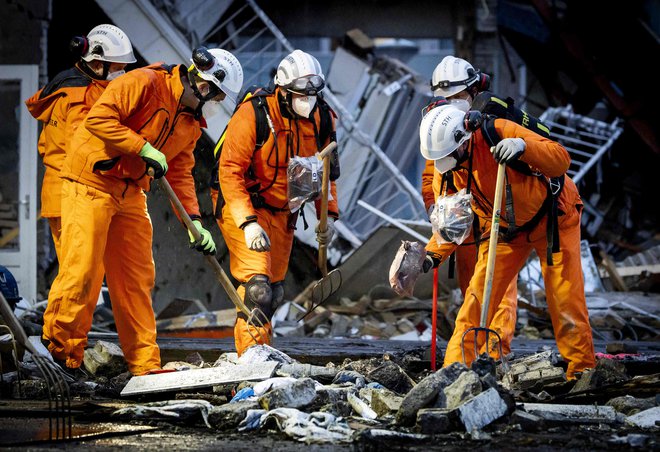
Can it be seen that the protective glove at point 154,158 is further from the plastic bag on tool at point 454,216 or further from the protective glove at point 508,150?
the protective glove at point 508,150

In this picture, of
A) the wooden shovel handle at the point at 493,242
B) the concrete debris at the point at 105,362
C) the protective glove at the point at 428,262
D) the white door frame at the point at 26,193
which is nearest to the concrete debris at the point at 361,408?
the wooden shovel handle at the point at 493,242

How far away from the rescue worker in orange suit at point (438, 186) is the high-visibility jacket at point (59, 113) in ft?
7.54

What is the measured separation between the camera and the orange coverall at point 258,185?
7398mm

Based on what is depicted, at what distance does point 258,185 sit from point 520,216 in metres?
1.67

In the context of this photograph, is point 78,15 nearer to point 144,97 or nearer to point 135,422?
point 144,97

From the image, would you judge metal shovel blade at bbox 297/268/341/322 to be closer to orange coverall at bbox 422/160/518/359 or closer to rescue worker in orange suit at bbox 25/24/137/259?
orange coverall at bbox 422/160/518/359

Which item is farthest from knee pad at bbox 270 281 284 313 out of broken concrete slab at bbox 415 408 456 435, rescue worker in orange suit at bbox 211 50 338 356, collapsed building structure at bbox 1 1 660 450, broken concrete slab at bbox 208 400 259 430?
broken concrete slab at bbox 415 408 456 435

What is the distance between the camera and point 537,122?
286 inches

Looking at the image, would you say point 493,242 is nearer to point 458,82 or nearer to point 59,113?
point 458,82

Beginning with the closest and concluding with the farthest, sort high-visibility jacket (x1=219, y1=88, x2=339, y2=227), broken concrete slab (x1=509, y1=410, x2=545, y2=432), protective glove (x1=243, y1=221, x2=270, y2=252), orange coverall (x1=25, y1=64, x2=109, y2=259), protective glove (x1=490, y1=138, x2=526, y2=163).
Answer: broken concrete slab (x1=509, y1=410, x2=545, y2=432)
protective glove (x1=490, y1=138, x2=526, y2=163)
protective glove (x1=243, y1=221, x2=270, y2=252)
high-visibility jacket (x1=219, y1=88, x2=339, y2=227)
orange coverall (x1=25, y1=64, x2=109, y2=259)

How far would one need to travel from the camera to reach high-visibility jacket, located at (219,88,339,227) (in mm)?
7379

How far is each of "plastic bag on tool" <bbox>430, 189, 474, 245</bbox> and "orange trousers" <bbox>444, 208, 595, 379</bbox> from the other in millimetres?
176

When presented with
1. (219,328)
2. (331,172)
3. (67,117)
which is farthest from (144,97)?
(219,328)

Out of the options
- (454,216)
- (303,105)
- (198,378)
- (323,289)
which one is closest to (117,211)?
(198,378)
